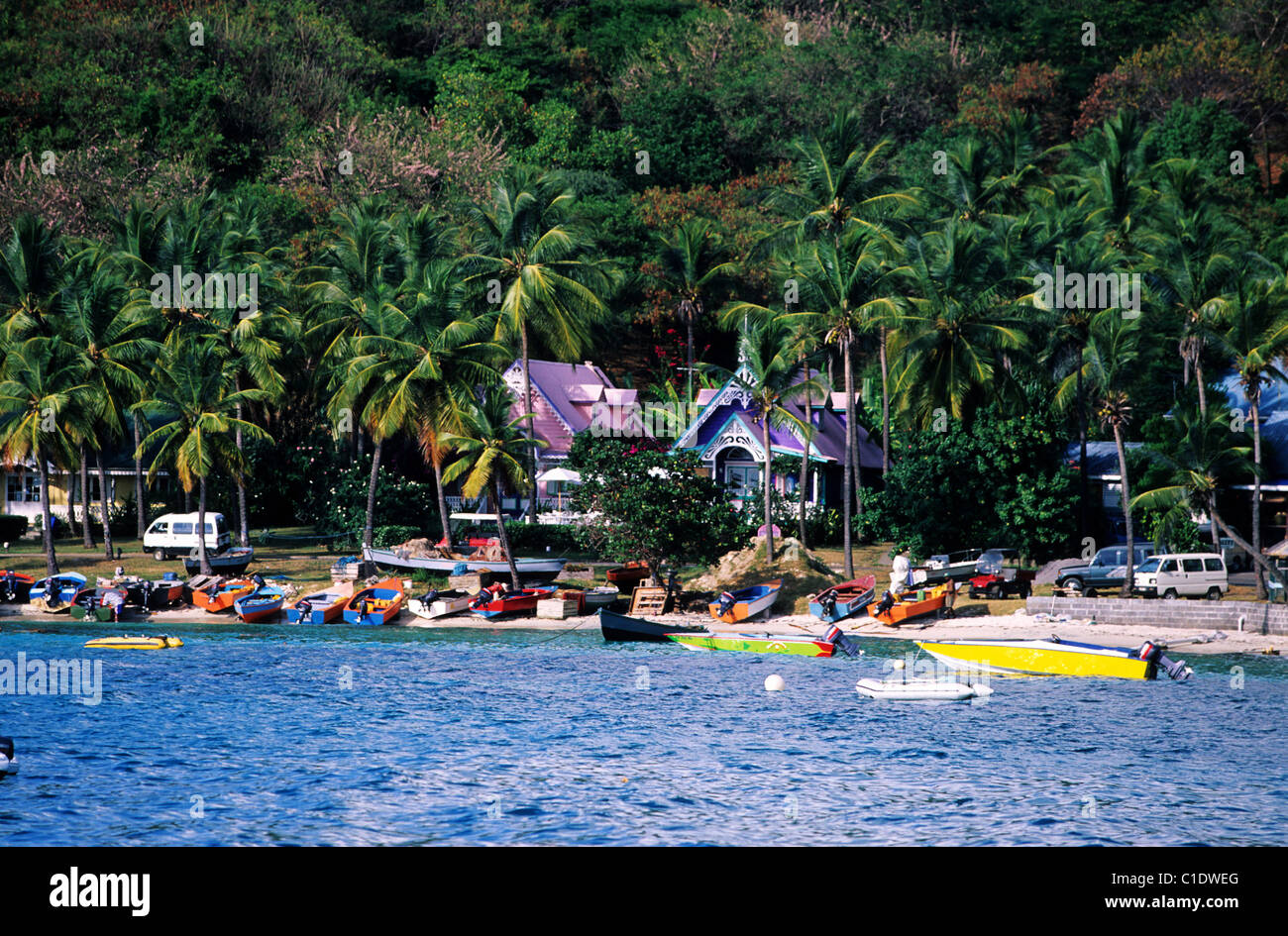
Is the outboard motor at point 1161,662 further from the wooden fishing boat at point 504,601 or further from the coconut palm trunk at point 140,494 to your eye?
the coconut palm trunk at point 140,494

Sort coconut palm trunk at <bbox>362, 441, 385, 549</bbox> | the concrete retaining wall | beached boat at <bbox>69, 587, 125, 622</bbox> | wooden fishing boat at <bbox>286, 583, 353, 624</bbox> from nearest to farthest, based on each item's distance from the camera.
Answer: the concrete retaining wall, beached boat at <bbox>69, 587, 125, 622</bbox>, wooden fishing boat at <bbox>286, 583, 353, 624</bbox>, coconut palm trunk at <bbox>362, 441, 385, 549</bbox>

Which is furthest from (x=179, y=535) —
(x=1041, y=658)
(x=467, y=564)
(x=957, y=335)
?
(x=1041, y=658)

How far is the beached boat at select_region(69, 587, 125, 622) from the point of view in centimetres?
4547

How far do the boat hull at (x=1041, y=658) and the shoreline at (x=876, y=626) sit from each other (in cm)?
213

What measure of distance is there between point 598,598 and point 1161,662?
63.5 feet

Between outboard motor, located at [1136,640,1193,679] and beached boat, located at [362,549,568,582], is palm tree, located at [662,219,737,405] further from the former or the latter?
outboard motor, located at [1136,640,1193,679]

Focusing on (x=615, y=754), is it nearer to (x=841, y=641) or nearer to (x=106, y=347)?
(x=841, y=641)

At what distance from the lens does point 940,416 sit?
1957 inches

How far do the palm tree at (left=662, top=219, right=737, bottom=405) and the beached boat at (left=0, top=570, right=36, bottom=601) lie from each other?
35878mm

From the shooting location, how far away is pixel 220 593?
46.9 metres

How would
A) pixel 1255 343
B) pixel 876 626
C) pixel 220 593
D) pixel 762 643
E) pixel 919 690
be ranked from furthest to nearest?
pixel 220 593 < pixel 1255 343 < pixel 876 626 < pixel 762 643 < pixel 919 690

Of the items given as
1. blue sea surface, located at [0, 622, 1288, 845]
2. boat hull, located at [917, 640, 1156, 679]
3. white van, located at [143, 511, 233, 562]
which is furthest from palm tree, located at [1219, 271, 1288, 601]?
white van, located at [143, 511, 233, 562]

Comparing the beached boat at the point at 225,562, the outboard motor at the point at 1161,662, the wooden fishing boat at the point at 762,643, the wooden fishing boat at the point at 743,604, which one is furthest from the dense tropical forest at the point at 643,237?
the wooden fishing boat at the point at 762,643

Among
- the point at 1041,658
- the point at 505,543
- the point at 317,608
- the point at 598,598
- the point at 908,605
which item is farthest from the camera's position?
the point at 505,543
